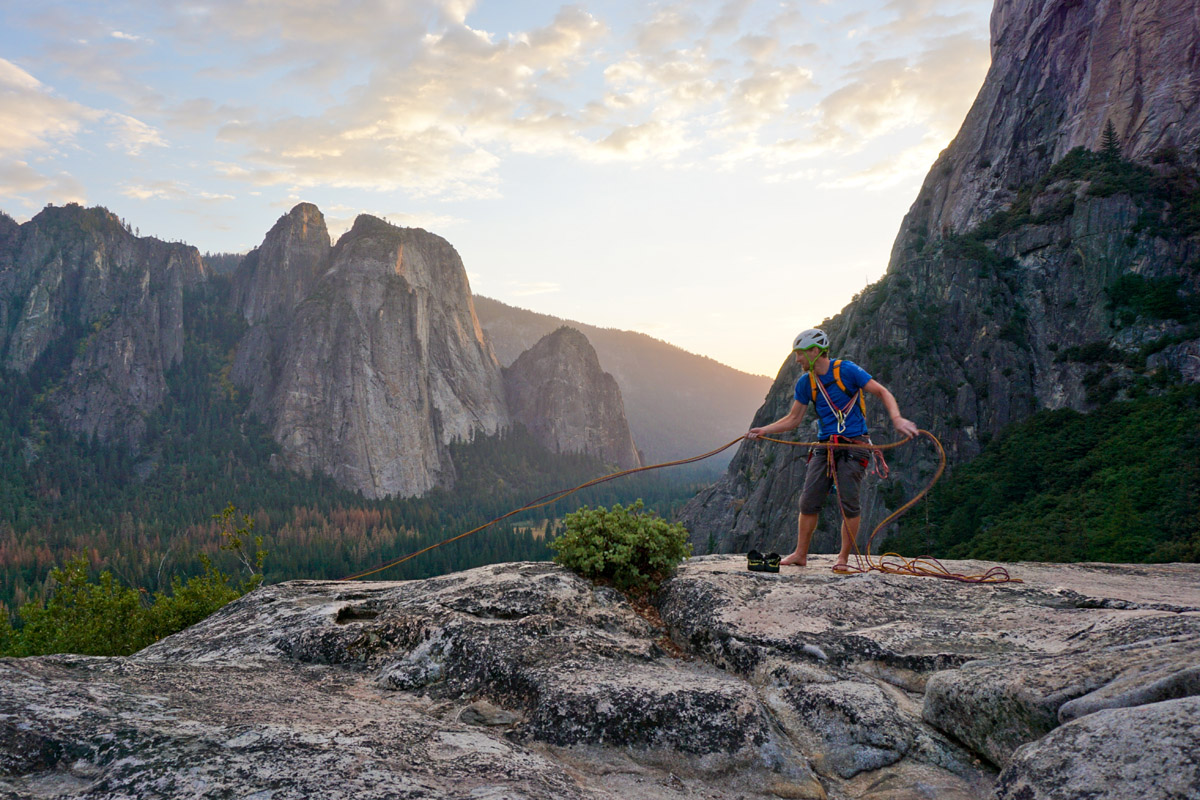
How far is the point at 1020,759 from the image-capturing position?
3791 millimetres

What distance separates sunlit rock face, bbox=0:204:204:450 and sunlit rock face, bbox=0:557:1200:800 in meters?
201

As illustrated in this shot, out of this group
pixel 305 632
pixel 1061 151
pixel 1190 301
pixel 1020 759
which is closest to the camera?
pixel 1020 759

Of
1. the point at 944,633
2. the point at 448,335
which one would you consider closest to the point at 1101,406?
the point at 944,633

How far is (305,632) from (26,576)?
406 ft

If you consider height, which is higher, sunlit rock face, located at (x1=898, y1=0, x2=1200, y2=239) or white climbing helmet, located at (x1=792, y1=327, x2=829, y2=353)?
sunlit rock face, located at (x1=898, y1=0, x2=1200, y2=239)

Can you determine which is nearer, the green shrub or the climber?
the green shrub

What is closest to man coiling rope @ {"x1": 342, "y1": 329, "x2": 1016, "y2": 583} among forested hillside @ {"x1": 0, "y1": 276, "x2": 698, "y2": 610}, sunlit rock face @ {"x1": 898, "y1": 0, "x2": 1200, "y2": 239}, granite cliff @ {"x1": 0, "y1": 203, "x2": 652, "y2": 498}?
sunlit rock face @ {"x1": 898, "y1": 0, "x2": 1200, "y2": 239}

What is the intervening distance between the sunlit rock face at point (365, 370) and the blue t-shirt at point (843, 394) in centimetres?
16444

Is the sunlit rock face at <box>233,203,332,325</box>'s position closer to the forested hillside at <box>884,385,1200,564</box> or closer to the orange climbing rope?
the forested hillside at <box>884,385,1200,564</box>

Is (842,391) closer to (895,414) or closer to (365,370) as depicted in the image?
(895,414)

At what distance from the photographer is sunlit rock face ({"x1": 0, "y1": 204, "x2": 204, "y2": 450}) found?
172m

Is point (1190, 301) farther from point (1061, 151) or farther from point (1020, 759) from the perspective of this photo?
point (1020, 759)

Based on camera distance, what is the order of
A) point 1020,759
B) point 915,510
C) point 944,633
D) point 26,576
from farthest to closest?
1. point 26,576
2. point 915,510
3. point 944,633
4. point 1020,759

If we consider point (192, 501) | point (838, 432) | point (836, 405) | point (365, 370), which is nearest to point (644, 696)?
point (838, 432)
